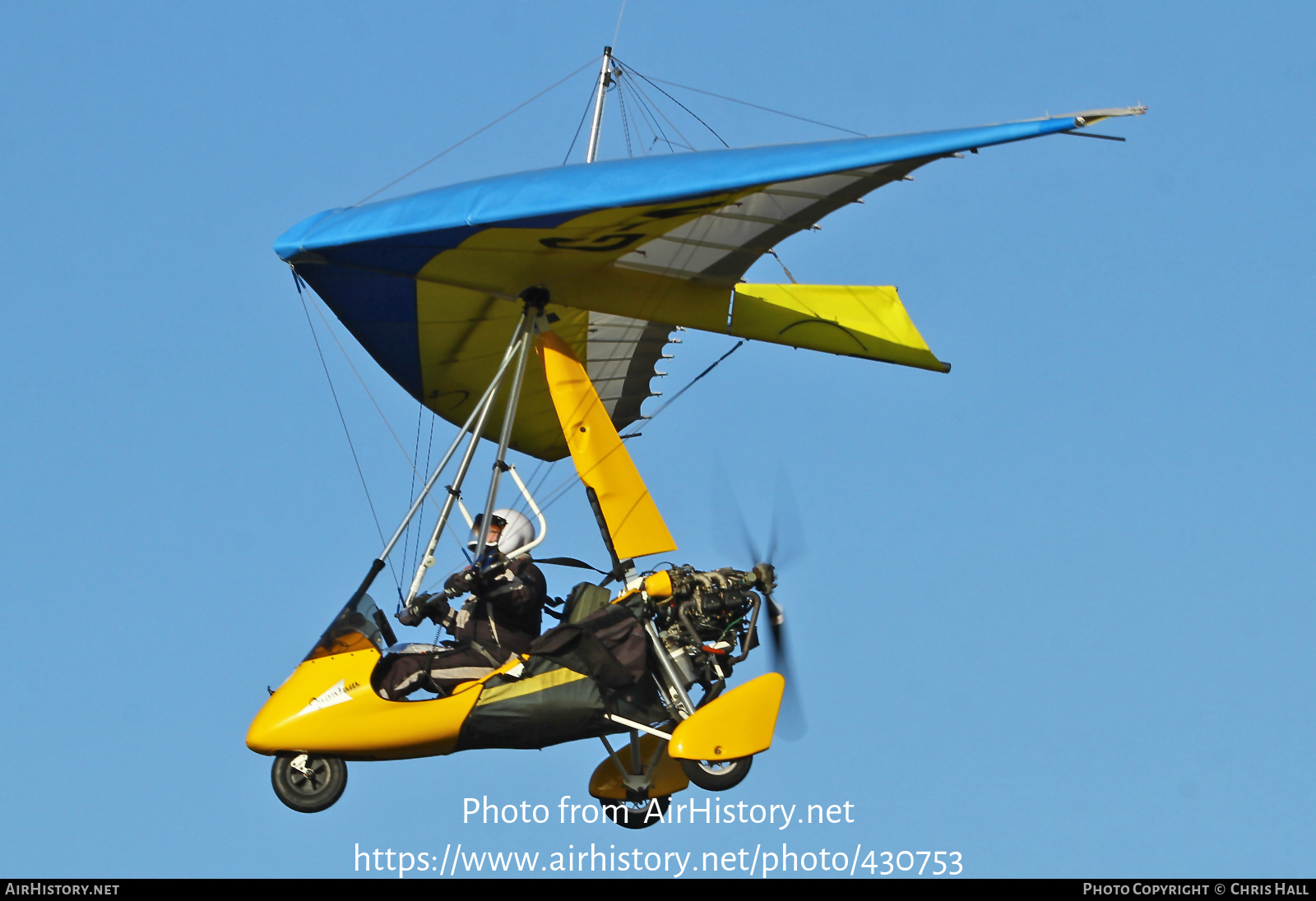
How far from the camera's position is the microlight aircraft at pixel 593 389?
14.5m

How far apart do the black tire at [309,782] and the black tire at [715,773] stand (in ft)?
9.34

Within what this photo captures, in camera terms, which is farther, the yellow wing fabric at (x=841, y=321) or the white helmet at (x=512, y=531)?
the yellow wing fabric at (x=841, y=321)

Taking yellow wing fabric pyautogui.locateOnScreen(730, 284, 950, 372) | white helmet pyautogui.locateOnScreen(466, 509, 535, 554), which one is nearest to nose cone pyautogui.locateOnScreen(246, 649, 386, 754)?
white helmet pyautogui.locateOnScreen(466, 509, 535, 554)

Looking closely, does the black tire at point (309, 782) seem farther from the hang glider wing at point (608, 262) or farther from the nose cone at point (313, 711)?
the hang glider wing at point (608, 262)

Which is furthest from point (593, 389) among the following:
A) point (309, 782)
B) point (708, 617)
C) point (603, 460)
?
point (309, 782)

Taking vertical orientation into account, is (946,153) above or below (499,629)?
above

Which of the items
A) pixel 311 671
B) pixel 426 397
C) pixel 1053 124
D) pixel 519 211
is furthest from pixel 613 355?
pixel 1053 124

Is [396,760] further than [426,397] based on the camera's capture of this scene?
No

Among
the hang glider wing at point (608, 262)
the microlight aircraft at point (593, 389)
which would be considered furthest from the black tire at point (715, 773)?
the hang glider wing at point (608, 262)

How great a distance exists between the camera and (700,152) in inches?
594

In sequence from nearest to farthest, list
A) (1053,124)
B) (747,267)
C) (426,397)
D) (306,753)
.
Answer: (1053,124)
(306,753)
(747,267)
(426,397)

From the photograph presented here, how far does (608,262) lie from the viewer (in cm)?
1652

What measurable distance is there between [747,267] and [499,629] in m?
4.45

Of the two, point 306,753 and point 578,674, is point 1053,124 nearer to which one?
point 578,674
